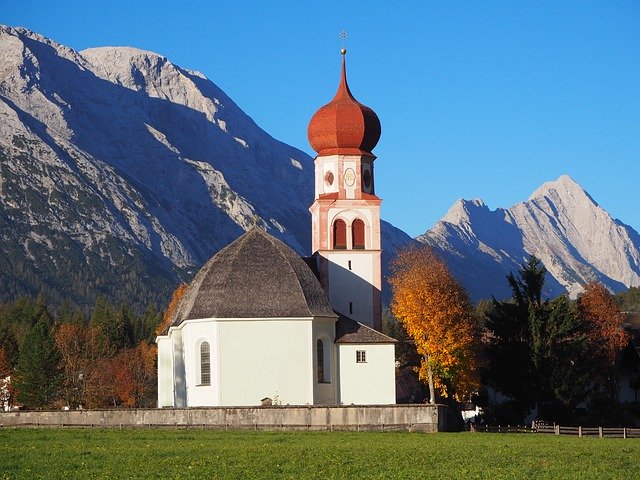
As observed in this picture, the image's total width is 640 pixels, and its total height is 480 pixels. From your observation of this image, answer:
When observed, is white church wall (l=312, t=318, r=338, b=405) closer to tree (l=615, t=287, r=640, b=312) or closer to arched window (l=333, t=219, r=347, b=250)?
arched window (l=333, t=219, r=347, b=250)

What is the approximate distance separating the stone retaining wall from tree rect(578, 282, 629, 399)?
2598cm

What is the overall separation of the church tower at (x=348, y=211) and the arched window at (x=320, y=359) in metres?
6.81

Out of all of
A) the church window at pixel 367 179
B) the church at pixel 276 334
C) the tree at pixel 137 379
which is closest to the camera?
the church at pixel 276 334

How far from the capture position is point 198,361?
6444cm

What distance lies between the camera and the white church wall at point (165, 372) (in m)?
73.2

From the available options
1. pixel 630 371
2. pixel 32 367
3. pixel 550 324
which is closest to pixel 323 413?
pixel 550 324

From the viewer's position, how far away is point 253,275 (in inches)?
2579

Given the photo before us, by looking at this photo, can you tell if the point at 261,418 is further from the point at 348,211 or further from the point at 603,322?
the point at 603,322

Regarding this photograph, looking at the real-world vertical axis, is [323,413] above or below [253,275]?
below

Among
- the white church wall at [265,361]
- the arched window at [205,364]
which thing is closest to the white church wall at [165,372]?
the arched window at [205,364]

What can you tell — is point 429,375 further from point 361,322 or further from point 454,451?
point 454,451

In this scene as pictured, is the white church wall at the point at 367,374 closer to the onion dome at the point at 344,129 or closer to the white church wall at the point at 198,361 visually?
the white church wall at the point at 198,361

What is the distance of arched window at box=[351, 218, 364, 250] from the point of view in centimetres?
7412

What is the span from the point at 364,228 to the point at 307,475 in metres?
41.6
